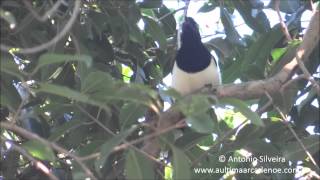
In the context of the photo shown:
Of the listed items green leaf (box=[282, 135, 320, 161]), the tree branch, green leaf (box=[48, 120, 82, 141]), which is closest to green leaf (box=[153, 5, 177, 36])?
the tree branch

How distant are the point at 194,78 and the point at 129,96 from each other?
52.2 inches

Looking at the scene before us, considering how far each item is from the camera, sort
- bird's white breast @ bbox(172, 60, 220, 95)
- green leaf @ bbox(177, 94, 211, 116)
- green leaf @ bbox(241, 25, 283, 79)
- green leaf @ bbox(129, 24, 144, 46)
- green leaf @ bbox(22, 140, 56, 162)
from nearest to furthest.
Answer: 1. green leaf @ bbox(177, 94, 211, 116)
2. green leaf @ bbox(22, 140, 56, 162)
3. green leaf @ bbox(129, 24, 144, 46)
4. green leaf @ bbox(241, 25, 283, 79)
5. bird's white breast @ bbox(172, 60, 220, 95)

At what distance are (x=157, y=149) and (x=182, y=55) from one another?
3.43 feet

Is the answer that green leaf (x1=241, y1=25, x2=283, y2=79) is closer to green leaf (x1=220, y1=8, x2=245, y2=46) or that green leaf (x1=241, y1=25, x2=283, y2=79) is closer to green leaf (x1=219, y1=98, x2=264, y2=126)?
green leaf (x1=220, y1=8, x2=245, y2=46)

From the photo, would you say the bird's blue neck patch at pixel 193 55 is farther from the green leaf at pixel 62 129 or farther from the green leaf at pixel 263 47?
the green leaf at pixel 62 129

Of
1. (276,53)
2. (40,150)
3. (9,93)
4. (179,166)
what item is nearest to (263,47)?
(276,53)

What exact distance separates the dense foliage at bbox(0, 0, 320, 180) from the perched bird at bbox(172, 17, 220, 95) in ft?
0.21

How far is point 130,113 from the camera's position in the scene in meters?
2.23

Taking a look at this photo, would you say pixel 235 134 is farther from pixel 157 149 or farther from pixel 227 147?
pixel 157 149

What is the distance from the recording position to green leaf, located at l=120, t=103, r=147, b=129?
7.28 feet

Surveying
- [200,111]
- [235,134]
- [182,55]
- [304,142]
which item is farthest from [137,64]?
[200,111]

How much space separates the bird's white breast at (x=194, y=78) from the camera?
124 inches

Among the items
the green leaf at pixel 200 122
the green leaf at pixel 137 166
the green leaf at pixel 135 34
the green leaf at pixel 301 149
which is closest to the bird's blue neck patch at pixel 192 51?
the green leaf at pixel 135 34

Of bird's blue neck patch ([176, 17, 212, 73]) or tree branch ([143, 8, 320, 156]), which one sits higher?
bird's blue neck patch ([176, 17, 212, 73])
